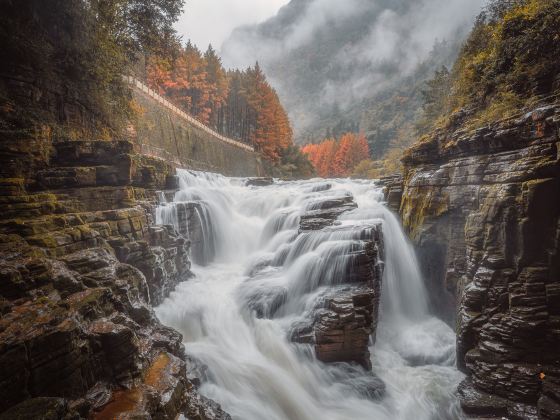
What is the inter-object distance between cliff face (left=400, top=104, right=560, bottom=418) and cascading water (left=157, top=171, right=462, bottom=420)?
1249 mm

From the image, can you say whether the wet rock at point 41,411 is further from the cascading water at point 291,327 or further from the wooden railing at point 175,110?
the wooden railing at point 175,110

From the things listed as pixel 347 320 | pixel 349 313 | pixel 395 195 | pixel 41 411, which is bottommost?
pixel 347 320

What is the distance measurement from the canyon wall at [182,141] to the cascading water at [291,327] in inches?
427

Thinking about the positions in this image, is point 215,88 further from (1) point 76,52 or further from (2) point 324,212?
(2) point 324,212

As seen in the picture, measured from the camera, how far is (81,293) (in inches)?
245

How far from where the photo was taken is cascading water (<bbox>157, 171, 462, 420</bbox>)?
7.65 meters

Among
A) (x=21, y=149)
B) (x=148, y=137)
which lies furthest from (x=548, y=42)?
(x=148, y=137)

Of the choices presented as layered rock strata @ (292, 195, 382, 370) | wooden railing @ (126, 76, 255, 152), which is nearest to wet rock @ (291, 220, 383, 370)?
layered rock strata @ (292, 195, 382, 370)

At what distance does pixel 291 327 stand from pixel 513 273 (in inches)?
244

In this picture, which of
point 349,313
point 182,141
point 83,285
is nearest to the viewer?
point 83,285

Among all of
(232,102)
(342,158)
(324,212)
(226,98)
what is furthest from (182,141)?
(342,158)

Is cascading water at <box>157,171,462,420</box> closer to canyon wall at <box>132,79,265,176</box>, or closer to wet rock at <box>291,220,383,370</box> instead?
wet rock at <box>291,220,383,370</box>

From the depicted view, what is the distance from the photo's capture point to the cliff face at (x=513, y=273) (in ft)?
24.3

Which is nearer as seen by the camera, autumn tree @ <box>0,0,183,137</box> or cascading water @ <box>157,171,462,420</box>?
cascading water @ <box>157,171,462,420</box>
